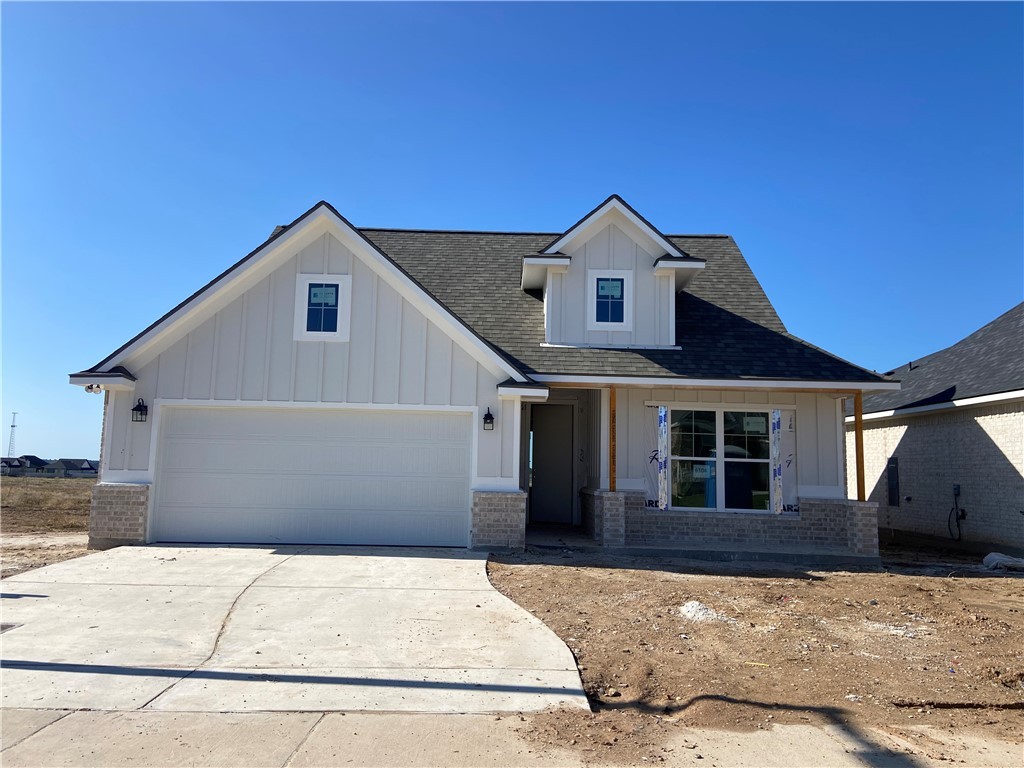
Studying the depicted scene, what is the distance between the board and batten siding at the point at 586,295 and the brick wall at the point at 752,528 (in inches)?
125

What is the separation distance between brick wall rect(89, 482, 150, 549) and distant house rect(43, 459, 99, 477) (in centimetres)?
3512

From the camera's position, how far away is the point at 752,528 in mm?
12648

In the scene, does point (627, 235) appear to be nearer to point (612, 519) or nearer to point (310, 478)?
point (612, 519)

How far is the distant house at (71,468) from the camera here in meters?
42.6

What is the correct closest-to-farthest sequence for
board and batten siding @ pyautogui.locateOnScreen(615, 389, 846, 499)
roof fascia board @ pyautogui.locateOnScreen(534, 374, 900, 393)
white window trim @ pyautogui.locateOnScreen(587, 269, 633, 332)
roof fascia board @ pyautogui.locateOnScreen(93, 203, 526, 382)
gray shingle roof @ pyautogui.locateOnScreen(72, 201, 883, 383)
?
A: roof fascia board @ pyautogui.locateOnScreen(93, 203, 526, 382) → roof fascia board @ pyautogui.locateOnScreen(534, 374, 900, 393) → gray shingle roof @ pyautogui.locateOnScreen(72, 201, 883, 383) → board and batten siding @ pyautogui.locateOnScreen(615, 389, 846, 499) → white window trim @ pyautogui.locateOnScreen(587, 269, 633, 332)

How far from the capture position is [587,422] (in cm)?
1541

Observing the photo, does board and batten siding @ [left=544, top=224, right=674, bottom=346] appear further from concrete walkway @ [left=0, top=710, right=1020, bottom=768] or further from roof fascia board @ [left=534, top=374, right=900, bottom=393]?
concrete walkway @ [left=0, top=710, right=1020, bottom=768]

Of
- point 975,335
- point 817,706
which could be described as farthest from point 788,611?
point 975,335

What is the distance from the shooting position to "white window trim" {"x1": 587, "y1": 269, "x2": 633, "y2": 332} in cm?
1357

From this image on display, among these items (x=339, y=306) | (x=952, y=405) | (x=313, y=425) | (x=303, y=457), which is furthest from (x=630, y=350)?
(x=952, y=405)

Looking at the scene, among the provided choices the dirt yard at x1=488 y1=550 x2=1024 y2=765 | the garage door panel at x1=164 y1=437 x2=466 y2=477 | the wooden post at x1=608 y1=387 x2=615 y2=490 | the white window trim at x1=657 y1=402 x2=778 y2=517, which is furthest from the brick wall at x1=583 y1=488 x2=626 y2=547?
the garage door panel at x1=164 y1=437 x2=466 y2=477

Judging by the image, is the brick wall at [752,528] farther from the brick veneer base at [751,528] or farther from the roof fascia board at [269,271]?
the roof fascia board at [269,271]

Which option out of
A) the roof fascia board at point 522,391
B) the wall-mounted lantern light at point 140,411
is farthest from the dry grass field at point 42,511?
the roof fascia board at point 522,391

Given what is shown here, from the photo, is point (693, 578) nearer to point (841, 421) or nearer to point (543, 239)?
point (841, 421)
